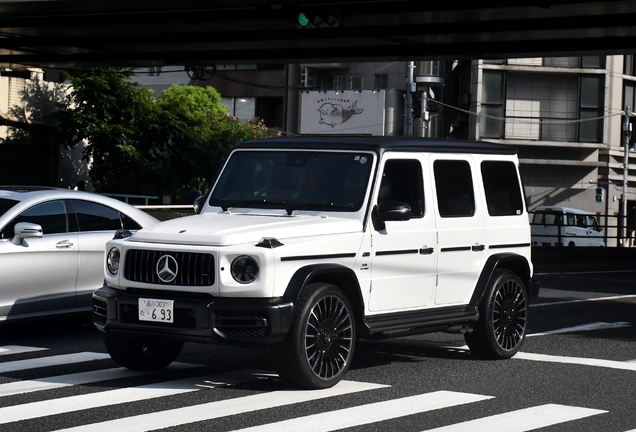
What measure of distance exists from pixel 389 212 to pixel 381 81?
63.0 metres

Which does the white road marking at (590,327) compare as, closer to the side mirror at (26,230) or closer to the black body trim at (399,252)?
the black body trim at (399,252)

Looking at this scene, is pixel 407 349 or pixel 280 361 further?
pixel 407 349

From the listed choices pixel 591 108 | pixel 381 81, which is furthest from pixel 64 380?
pixel 381 81

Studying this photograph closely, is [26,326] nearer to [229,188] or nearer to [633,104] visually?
[229,188]

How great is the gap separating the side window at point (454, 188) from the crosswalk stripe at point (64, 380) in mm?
2777

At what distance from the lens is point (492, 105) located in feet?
177

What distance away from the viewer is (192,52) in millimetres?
26359

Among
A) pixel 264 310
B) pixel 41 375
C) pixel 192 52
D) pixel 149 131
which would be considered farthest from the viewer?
pixel 149 131

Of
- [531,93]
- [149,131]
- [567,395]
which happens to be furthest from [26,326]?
[531,93]

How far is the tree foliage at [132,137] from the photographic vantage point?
44.7 meters

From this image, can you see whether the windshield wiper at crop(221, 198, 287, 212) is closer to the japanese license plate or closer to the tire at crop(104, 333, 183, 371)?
the tire at crop(104, 333, 183, 371)

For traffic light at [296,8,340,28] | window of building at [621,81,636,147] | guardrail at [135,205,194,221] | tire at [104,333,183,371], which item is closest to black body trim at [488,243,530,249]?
tire at [104,333,183,371]

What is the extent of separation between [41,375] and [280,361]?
2.14 m

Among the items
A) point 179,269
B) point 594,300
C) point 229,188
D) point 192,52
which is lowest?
point 594,300
